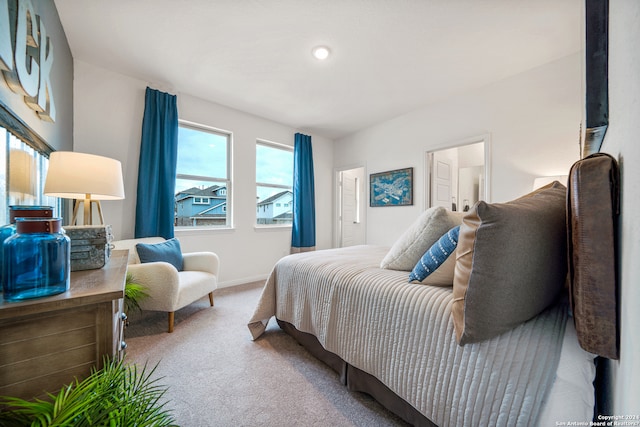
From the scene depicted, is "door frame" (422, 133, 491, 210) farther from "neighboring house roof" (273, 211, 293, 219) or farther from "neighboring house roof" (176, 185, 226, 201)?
"neighboring house roof" (176, 185, 226, 201)

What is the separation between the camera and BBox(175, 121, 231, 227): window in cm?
310

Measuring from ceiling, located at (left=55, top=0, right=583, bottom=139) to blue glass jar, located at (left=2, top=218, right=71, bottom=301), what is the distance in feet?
6.22

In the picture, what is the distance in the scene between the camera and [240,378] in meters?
1.45

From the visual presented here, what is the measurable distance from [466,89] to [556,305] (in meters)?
2.83

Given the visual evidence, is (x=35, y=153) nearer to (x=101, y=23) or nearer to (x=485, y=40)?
(x=101, y=23)

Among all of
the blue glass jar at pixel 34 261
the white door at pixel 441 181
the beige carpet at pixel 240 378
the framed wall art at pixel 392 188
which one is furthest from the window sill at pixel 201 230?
the white door at pixel 441 181

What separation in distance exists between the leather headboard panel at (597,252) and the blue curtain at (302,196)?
361 cm

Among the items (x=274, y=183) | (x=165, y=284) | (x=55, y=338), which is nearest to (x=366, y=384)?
(x=55, y=338)

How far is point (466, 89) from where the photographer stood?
2.87m

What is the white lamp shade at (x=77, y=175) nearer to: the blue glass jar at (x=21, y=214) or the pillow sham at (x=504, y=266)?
the blue glass jar at (x=21, y=214)

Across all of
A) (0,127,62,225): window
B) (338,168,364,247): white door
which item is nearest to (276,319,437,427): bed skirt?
(0,127,62,225): window

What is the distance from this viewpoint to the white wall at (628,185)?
443mm

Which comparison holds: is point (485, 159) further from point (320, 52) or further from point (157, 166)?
point (157, 166)

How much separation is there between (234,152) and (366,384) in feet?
10.4
